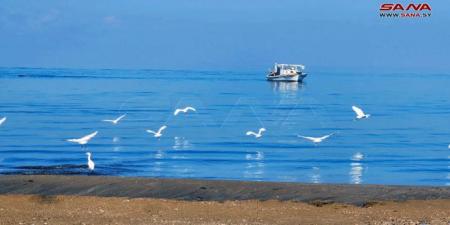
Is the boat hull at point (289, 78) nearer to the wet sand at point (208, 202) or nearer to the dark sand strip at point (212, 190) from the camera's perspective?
the dark sand strip at point (212, 190)

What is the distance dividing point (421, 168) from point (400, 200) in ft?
30.0

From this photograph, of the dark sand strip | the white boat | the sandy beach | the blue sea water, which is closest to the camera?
the sandy beach

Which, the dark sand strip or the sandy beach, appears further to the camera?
the dark sand strip

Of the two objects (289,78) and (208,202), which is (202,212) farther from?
(289,78)

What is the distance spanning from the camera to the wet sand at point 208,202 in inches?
580

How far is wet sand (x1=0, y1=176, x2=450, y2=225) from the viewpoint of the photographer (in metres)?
14.7

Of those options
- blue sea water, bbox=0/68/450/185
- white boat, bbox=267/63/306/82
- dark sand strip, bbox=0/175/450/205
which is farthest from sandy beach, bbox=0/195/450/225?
white boat, bbox=267/63/306/82

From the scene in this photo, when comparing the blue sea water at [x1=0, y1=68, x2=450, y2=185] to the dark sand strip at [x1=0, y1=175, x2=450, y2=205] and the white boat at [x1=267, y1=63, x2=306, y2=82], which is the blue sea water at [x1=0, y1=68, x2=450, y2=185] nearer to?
the dark sand strip at [x1=0, y1=175, x2=450, y2=205]

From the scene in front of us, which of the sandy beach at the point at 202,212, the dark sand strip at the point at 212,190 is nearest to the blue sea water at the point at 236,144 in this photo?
the dark sand strip at the point at 212,190

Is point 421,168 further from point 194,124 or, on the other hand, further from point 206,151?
point 194,124

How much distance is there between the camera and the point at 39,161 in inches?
1060

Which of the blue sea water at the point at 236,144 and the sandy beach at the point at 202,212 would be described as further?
the blue sea water at the point at 236,144

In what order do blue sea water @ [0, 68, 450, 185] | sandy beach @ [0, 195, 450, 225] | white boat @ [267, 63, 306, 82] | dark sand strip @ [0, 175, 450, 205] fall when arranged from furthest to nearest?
white boat @ [267, 63, 306, 82] < blue sea water @ [0, 68, 450, 185] < dark sand strip @ [0, 175, 450, 205] < sandy beach @ [0, 195, 450, 225]

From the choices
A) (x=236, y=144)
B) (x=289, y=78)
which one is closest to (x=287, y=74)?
(x=289, y=78)
